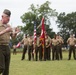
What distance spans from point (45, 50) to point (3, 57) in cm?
1567

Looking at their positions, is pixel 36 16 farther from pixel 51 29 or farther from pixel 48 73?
pixel 48 73

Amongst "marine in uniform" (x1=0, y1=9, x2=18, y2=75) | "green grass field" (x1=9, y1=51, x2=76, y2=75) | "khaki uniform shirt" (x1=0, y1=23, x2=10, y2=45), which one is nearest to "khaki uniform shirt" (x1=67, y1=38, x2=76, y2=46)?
"green grass field" (x1=9, y1=51, x2=76, y2=75)

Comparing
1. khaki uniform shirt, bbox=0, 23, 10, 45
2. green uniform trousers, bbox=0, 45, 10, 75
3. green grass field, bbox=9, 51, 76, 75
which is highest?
khaki uniform shirt, bbox=0, 23, 10, 45

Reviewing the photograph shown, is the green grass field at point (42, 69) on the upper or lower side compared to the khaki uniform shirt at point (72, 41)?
lower

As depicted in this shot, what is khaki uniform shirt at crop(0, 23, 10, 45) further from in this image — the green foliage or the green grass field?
the green foliage

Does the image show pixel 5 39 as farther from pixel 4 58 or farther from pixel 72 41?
pixel 72 41

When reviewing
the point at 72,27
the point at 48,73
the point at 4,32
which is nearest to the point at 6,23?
the point at 4,32

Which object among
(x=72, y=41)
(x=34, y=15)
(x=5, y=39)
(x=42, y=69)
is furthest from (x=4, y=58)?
(x=34, y=15)

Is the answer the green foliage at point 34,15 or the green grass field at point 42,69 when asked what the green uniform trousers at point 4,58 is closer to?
the green grass field at point 42,69

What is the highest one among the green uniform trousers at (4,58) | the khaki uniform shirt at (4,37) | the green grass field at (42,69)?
the khaki uniform shirt at (4,37)

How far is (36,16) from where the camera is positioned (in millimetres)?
87812

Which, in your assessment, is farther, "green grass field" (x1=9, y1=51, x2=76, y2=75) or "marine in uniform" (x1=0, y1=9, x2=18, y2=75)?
"green grass field" (x1=9, y1=51, x2=76, y2=75)

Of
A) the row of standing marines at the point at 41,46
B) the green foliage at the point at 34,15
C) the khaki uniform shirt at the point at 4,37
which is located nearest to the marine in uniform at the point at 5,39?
the khaki uniform shirt at the point at 4,37

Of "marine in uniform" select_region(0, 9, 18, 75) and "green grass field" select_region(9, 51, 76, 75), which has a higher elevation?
"marine in uniform" select_region(0, 9, 18, 75)
